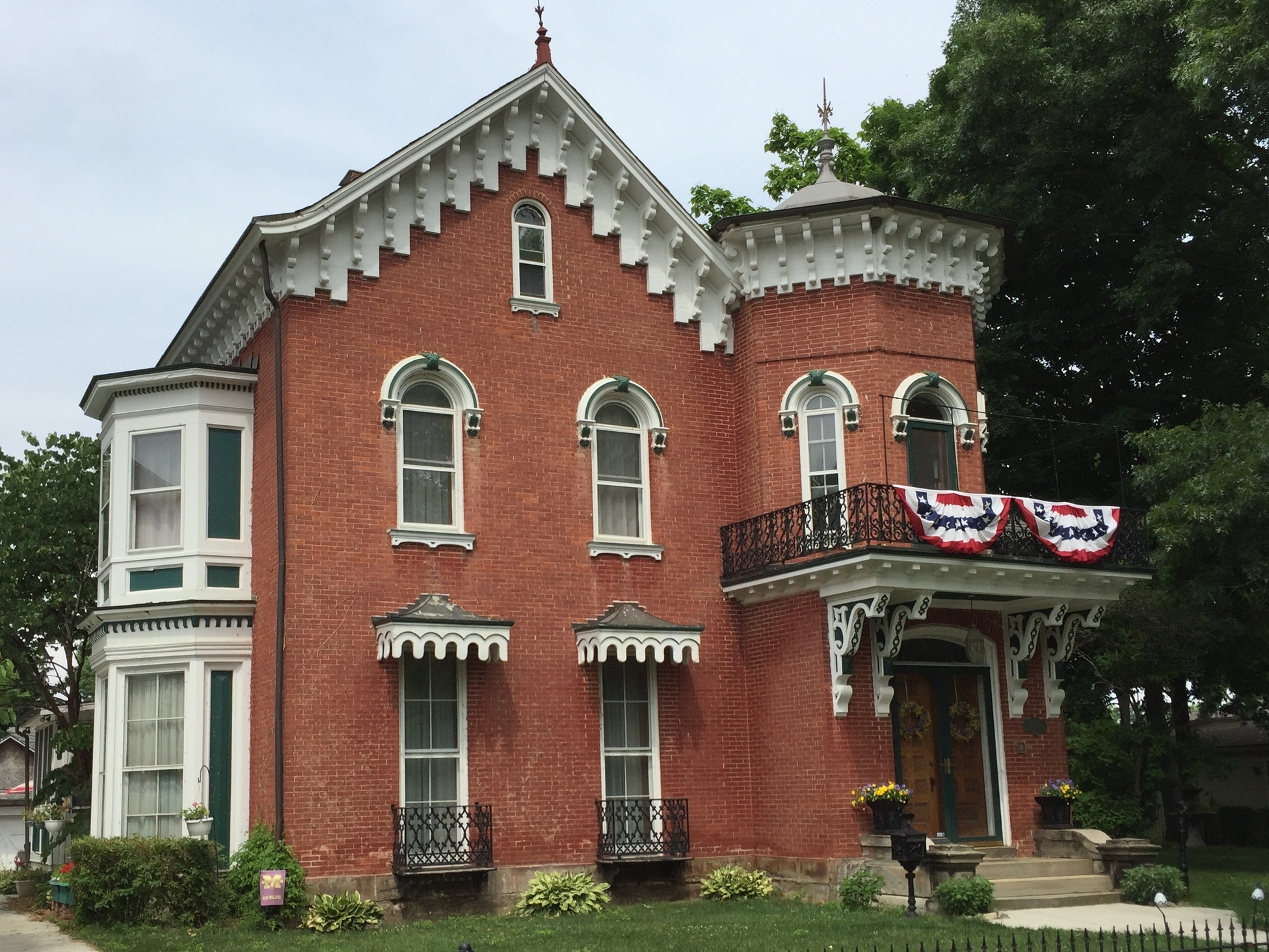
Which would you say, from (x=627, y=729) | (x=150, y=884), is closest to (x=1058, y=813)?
(x=627, y=729)

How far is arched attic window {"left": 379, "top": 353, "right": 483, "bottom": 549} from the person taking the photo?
18.7 m

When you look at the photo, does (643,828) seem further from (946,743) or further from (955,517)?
(955,517)

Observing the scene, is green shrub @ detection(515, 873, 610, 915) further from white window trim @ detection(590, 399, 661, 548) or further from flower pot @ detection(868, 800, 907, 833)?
white window trim @ detection(590, 399, 661, 548)

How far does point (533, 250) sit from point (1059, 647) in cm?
967

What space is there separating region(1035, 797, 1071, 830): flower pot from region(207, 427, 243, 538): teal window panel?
11987 millimetres

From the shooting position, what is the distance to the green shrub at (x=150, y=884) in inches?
647

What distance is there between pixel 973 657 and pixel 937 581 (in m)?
2.48

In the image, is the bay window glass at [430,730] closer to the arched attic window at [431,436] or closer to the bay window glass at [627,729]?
the arched attic window at [431,436]

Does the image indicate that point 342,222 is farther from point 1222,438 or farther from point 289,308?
point 1222,438

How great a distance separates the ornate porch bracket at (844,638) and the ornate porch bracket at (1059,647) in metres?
3.37

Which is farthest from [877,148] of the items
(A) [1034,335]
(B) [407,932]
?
(B) [407,932]

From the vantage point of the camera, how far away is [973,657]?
20.1 metres

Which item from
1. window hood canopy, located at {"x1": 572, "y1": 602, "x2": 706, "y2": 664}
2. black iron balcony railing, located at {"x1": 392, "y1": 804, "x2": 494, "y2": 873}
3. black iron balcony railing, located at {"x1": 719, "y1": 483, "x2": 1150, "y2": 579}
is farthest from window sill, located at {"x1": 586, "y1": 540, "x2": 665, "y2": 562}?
black iron balcony railing, located at {"x1": 392, "y1": 804, "x2": 494, "y2": 873}

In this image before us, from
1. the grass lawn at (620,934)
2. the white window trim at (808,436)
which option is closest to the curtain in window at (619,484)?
the white window trim at (808,436)
